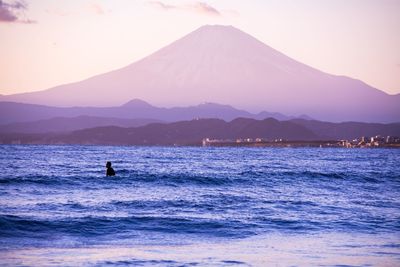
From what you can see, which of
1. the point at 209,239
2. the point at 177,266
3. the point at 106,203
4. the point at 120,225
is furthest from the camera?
the point at 106,203

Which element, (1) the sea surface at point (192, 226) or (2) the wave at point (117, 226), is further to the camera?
(2) the wave at point (117, 226)

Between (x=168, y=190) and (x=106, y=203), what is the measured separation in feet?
25.5

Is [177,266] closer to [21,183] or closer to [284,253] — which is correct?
[284,253]

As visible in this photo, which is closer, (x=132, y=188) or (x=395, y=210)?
(x=395, y=210)

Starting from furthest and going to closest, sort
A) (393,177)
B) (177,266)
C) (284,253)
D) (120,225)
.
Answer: (393,177), (120,225), (284,253), (177,266)

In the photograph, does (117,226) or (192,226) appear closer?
(117,226)

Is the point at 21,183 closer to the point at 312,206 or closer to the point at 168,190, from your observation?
→ the point at 168,190

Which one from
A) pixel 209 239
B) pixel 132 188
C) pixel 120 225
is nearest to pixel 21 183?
pixel 132 188

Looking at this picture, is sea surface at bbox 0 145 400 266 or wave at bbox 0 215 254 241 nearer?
sea surface at bbox 0 145 400 266

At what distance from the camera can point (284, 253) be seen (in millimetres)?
14570

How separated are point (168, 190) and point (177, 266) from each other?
19.1 metres

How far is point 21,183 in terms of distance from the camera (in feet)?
107

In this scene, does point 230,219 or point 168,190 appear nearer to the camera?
point 230,219

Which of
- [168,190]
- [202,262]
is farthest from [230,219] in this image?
[168,190]
